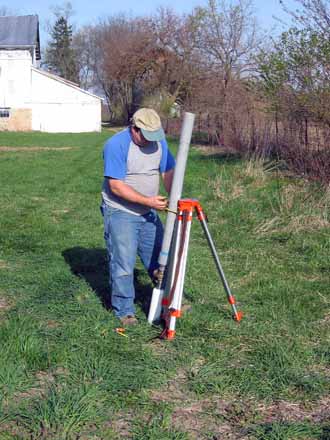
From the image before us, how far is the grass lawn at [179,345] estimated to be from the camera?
362cm

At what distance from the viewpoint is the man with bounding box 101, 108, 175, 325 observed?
4902mm

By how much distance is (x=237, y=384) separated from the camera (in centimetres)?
411

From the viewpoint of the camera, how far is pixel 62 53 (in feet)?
262

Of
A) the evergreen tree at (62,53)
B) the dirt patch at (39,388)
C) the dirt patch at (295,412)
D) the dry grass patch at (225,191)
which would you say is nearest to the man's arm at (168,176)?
the dirt patch at (39,388)

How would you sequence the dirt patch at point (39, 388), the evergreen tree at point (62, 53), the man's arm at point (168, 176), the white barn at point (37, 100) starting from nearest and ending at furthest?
the dirt patch at point (39, 388) < the man's arm at point (168, 176) < the white barn at point (37, 100) < the evergreen tree at point (62, 53)

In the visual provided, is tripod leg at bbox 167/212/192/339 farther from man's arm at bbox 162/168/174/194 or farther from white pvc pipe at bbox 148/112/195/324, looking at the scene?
man's arm at bbox 162/168/174/194

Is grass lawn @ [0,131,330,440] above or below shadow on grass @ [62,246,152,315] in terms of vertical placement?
above

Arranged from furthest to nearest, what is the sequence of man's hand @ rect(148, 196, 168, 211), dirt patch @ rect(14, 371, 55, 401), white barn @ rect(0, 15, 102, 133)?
white barn @ rect(0, 15, 102, 133), man's hand @ rect(148, 196, 168, 211), dirt patch @ rect(14, 371, 55, 401)

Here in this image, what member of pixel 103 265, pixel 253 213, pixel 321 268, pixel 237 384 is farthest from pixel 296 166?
pixel 237 384

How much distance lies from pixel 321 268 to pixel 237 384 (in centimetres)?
328

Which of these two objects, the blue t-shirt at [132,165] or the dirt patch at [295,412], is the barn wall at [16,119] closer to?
the blue t-shirt at [132,165]

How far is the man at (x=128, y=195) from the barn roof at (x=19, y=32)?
1781 inches

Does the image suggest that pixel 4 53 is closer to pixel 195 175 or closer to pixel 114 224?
pixel 195 175

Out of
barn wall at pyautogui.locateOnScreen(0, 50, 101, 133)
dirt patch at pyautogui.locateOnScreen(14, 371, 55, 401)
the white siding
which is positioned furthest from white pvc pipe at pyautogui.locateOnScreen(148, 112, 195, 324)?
the white siding
